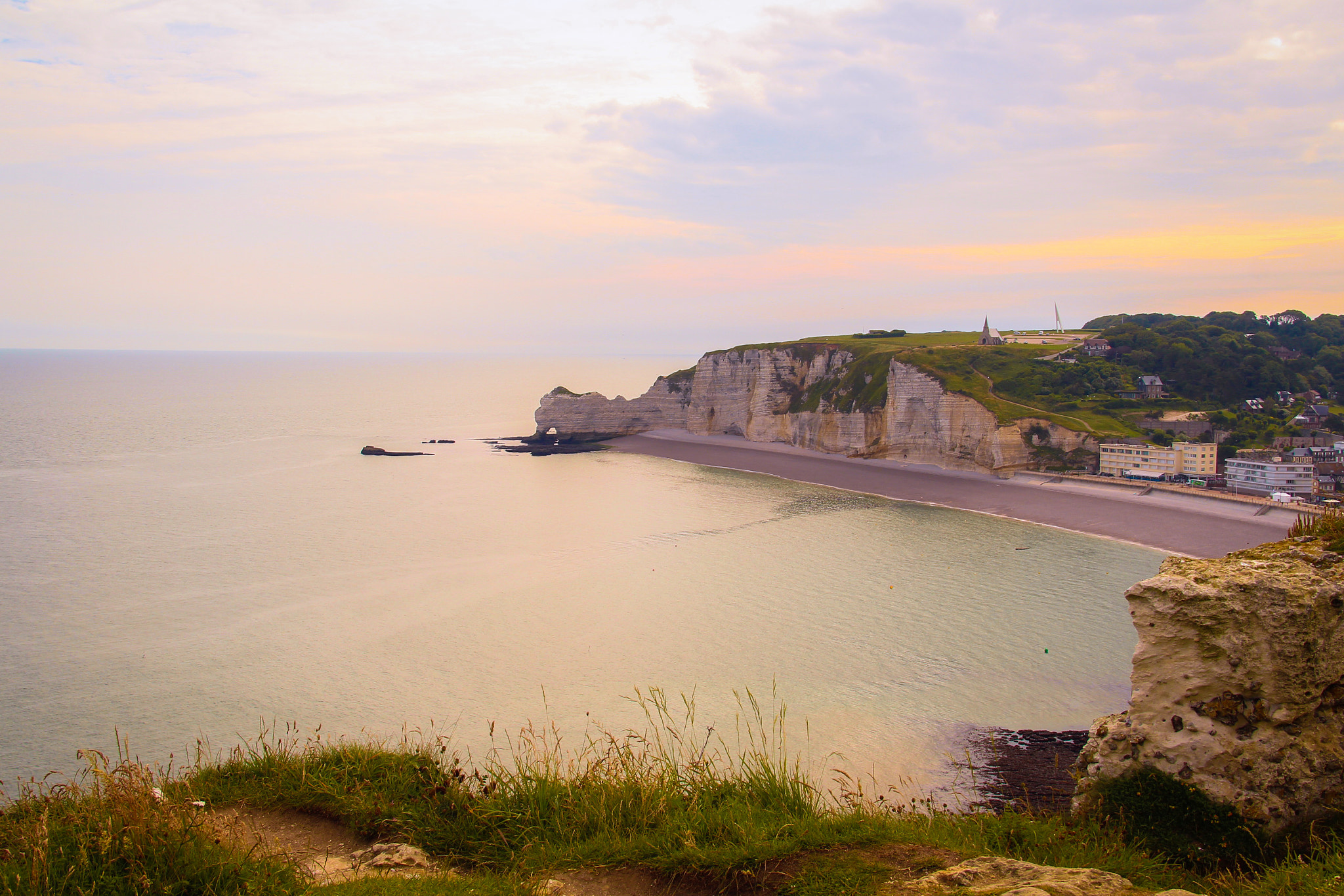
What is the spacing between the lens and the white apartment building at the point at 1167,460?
48719 millimetres

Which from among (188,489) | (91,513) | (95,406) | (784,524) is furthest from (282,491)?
(95,406)

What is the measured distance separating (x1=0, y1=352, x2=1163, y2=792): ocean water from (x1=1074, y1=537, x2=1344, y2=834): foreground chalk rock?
5.56 m

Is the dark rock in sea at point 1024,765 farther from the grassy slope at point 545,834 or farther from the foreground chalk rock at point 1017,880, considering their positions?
the foreground chalk rock at point 1017,880

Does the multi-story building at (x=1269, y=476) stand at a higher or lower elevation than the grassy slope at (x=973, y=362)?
lower

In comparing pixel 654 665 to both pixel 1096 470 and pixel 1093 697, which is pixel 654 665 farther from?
pixel 1096 470

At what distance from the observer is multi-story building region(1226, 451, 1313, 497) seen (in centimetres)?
4384

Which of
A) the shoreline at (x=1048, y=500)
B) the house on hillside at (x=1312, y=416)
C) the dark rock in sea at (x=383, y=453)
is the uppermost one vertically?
the house on hillside at (x=1312, y=416)

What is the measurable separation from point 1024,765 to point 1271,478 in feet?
134

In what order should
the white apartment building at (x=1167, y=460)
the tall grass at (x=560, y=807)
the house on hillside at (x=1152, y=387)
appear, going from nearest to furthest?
the tall grass at (x=560, y=807)
the white apartment building at (x=1167, y=460)
the house on hillside at (x=1152, y=387)

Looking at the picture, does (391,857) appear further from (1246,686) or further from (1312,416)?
→ (1312,416)

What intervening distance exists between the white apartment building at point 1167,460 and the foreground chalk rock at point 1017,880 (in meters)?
53.0

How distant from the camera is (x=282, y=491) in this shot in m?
49.5

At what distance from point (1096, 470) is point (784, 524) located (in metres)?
26.0

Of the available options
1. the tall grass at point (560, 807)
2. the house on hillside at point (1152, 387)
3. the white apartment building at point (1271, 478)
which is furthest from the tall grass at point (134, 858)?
the house on hillside at point (1152, 387)
